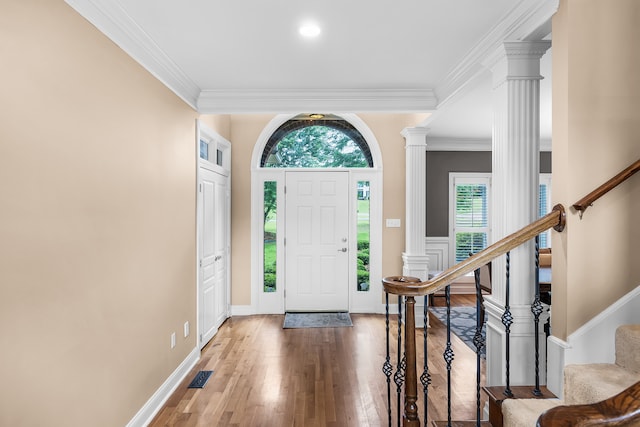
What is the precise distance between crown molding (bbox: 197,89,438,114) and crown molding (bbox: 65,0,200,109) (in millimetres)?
368

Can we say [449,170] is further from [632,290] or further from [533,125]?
[632,290]

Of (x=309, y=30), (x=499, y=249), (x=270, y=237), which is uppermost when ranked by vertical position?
(x=309, y=30)

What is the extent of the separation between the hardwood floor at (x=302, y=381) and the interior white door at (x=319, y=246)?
75cm

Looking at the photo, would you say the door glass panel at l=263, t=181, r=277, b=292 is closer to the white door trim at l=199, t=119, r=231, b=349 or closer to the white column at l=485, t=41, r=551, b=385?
the white door trim at l=199, t=119, r=231, b=349

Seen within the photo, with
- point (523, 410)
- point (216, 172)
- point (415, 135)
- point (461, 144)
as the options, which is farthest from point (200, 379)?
point (461, 144)

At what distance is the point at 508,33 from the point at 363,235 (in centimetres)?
327

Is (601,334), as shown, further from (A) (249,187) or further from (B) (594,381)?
(A) (249,187)

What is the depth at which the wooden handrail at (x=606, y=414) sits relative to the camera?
656 mm

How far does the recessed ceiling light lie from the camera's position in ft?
7.39

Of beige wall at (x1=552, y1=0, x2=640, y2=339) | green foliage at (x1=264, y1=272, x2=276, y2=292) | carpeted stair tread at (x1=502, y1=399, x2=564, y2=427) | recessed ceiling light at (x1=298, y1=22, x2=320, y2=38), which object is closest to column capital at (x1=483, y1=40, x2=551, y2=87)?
beige wall at (x1=552, y1=0, x2=640, y2=339)

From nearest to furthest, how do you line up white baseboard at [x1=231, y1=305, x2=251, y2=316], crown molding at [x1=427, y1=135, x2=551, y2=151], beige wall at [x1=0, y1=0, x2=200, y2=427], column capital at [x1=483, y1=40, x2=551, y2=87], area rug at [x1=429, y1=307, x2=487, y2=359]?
beige wall at [x1=0, y1=0, x2=200, y2=427]
column capital at [x1=483, y1=40, x2=551, y2=87]
area rug at [x1=429, y1=307, x2=487, y2=359]
white baseboard at [x1=231, y1=305, x2=251, y2=316]
crown molding at [x1=427, y1=135, x2=551, y2=151]

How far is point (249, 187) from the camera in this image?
5055mm

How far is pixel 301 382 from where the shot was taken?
9.94 feet

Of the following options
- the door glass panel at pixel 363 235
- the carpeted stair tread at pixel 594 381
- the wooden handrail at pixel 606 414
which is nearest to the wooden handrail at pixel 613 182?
the carpeted stair tread at pixel 594 381
